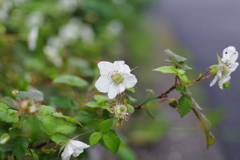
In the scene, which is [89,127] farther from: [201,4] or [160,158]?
[201,4]

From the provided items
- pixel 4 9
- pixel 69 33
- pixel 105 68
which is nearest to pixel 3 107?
pixel 105 68

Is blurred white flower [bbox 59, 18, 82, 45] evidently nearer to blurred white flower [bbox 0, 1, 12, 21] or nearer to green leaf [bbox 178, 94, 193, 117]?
blurred white flower [bbox 0, 1, 12, 21]

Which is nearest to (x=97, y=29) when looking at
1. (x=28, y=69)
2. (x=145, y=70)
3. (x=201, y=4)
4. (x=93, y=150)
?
(x=145, y=70)

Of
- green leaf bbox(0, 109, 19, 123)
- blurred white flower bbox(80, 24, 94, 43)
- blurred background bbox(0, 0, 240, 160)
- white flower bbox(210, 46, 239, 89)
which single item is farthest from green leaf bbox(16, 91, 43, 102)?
blurred white flower bbox(80, 24, 94, 43)

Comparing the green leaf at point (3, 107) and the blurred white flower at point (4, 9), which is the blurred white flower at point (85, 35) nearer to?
the blurred white flower at point (4, 9)

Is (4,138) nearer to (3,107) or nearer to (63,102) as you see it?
(3,107)
